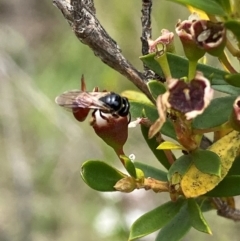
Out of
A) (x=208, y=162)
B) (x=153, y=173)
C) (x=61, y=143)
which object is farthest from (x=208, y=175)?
(x=61, y=143)

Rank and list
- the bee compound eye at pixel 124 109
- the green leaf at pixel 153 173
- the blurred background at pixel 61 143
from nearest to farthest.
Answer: the bee compound eye at pixel 124 109 → the green leaf at pixel 153 173 → the blurred background at pixel 61 143

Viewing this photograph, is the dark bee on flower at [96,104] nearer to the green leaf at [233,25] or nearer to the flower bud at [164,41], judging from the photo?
the flower bud at [164,41]

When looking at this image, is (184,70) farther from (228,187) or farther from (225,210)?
(225,210)

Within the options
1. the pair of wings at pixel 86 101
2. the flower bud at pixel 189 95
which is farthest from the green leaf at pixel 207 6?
the pair of wings at pixel 86 101

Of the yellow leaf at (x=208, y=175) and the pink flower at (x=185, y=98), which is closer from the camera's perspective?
the pink flower at (x=185, y=98)

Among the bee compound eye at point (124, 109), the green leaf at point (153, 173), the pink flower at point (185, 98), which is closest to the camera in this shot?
the pink flower at point (185, 98)

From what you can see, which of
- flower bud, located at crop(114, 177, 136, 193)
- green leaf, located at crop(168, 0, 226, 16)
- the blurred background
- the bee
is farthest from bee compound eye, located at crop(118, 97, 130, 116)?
the blurred background

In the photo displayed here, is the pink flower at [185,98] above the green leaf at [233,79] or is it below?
above

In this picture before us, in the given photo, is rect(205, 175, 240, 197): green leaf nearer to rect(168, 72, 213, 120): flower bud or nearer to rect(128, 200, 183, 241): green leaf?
rect(128, 200, 183, 241): green leaf

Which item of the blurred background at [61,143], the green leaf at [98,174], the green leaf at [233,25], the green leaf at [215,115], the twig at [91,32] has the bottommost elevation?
the blurred background at [61,143]
